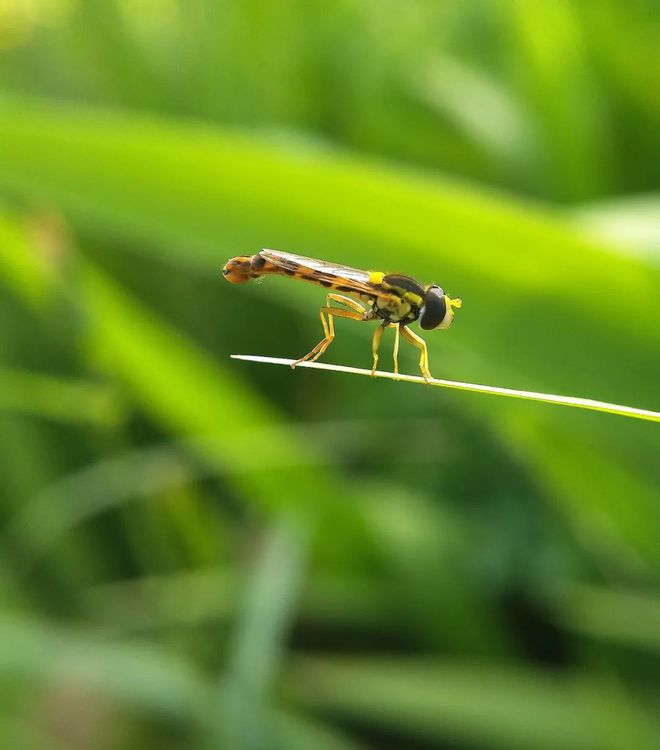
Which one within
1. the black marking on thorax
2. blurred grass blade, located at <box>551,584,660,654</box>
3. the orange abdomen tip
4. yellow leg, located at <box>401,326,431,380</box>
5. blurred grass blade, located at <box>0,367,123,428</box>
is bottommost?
the orange abdomen tip

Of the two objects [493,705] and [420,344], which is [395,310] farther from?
[493,705]

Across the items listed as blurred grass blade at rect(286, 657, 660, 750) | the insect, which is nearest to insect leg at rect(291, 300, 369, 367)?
the insect

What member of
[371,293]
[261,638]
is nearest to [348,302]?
[371,293]

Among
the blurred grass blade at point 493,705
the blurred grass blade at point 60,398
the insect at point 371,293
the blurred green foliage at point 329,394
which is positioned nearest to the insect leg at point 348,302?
the insect at point 371,293

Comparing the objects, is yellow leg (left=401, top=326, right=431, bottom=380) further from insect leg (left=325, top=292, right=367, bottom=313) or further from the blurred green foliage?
the blurred green foliage

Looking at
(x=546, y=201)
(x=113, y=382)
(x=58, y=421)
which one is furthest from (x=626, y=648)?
(x=58, y=421)

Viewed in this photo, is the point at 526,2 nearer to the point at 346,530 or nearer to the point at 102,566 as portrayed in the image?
the point at 346,530

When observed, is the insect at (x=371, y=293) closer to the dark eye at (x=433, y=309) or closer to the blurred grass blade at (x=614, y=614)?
the dark eye at (x=433, y=309)
